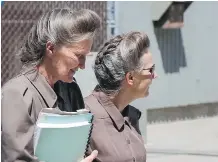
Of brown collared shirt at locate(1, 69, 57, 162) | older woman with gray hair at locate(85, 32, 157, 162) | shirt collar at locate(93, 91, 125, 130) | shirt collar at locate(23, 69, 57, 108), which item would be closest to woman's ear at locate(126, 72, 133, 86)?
older woman with gray hair at locate(85, 32, 157, 162)

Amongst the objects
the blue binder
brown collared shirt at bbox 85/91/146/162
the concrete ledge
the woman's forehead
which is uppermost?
the woman's forehead

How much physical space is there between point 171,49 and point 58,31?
8145 millimetres

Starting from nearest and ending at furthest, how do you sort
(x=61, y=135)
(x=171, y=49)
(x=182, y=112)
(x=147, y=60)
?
(x=61, y=135) < (x=147, y=60) < (x=171, y=49) < (x=182, y=112)

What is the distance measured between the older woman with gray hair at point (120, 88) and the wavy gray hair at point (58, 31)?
0.50 meters

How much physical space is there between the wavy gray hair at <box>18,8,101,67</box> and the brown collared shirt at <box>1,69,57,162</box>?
0.59 ft

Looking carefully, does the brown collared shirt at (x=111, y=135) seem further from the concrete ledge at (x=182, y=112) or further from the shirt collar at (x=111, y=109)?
the concrete ledge at (x=182, y=112)

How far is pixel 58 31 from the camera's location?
7.26 feet

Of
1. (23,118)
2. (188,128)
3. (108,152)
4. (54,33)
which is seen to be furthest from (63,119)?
(188,128)

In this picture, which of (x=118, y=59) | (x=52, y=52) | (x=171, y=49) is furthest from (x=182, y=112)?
(x=52, y=52)

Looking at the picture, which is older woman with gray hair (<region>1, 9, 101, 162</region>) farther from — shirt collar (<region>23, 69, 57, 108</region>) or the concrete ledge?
the concrete ledge

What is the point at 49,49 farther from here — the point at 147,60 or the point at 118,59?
the point at 147,60

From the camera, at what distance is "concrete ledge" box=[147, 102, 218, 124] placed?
32.8 feet

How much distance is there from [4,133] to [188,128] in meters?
8.24

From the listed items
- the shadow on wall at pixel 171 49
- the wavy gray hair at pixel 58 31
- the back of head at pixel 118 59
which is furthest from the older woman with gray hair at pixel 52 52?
the shadow on wall at pixel 171 49
